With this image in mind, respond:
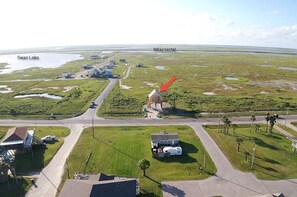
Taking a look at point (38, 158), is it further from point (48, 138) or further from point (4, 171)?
point (4, 171)

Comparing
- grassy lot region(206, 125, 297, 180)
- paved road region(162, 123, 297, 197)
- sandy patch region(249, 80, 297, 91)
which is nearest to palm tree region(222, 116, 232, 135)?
grassy lot region(206, 125, 297, 180)

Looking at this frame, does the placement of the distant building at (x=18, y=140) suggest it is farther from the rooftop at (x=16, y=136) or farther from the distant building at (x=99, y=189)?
the distant building at (x=99, y=189)

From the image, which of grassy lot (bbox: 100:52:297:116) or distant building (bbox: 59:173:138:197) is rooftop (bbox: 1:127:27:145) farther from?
grassy lot (bbox: 100:52:297:116)

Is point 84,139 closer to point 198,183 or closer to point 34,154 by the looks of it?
point 34,154

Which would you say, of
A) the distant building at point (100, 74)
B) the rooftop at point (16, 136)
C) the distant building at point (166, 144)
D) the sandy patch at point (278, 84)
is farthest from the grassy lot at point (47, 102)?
the sandy patch at point (278, 84)

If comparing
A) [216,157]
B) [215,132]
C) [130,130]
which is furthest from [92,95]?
[216,157]
